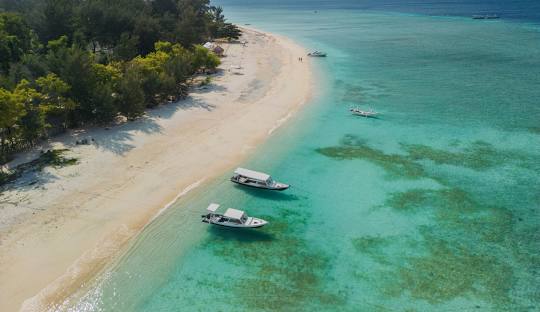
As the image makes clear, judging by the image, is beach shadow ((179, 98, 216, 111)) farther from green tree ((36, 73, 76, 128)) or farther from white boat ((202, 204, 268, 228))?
white boat ((202, 204, 268, 228))

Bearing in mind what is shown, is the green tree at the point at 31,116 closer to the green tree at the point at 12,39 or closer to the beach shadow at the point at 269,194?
the green tree at the point at 12,39

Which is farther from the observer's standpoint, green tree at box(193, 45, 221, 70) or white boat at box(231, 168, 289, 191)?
green tree at box(193, 45, 221, 70)

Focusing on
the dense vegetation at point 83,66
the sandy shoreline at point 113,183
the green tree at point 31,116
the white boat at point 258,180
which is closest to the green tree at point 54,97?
the dense vegetation at point 83,66

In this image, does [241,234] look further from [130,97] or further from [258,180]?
[130,97]

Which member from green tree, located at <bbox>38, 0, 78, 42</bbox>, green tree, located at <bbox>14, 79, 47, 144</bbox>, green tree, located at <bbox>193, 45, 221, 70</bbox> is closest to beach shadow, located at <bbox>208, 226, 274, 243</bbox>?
green tree, located at <bbox>14, 79, 47, 144</bbox>

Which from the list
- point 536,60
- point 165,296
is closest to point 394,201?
point 165,296
